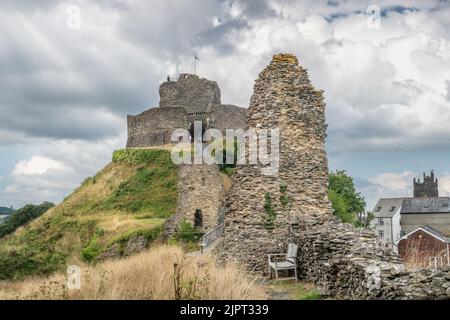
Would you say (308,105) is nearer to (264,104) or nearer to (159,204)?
(264,104)

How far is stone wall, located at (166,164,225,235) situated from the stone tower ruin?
13.5 m

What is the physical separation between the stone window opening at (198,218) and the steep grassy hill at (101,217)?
1963 millimetres

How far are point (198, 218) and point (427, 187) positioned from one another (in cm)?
7467

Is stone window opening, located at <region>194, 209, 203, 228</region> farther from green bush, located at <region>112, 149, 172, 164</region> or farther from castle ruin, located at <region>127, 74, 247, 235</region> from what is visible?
green bush, located at <region>112, 149, 172, 164</region>

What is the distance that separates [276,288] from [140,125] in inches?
1658

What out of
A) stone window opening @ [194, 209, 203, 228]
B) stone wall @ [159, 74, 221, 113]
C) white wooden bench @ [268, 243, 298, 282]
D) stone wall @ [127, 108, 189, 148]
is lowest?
white wooden bench @ [268, 243, 298, 282]

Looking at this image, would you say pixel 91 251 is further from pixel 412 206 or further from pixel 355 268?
pixel 412 206

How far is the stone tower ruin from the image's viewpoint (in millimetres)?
15445

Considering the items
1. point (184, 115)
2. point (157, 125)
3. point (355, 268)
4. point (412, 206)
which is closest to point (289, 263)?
point (355, 268)

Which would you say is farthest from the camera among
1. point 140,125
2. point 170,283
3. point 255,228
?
point 140,125

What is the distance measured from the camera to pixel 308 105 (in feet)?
53.0

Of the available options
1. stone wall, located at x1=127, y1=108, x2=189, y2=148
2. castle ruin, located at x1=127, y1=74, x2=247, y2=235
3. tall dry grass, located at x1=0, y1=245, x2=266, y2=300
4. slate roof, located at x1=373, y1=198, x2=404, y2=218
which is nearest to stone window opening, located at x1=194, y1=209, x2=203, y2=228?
castle ruin, located at x1=127, y1=74, x2=247, y2=235
